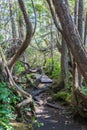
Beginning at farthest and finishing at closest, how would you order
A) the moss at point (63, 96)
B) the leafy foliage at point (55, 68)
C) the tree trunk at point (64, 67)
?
1. the leafy foliage at point (55, 68)
2. the tree trunk at point (64, 67)
3. the moss at point (63, 96)

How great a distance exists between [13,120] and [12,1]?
28.6 ft

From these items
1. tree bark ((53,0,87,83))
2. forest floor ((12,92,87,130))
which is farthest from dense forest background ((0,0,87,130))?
forest floor ((12,92,87,130))

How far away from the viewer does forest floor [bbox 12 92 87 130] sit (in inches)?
326

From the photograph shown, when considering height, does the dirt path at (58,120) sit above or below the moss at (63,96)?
below

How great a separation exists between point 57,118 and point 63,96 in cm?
Result: 229

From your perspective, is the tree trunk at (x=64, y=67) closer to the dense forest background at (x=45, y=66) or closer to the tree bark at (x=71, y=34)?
→ the dense forest background at (x=45, y=66)

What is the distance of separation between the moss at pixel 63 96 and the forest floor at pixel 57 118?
0.30 metres

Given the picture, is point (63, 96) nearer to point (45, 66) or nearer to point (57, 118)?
point (57, 118)

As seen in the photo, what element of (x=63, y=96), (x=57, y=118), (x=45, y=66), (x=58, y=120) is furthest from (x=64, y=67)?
(x=45, y=66)

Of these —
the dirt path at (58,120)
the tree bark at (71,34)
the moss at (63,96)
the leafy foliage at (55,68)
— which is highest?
the tree bark at (71,34)

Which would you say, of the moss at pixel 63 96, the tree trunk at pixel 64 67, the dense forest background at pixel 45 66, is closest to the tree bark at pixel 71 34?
the dense forest background at pixel 45 66

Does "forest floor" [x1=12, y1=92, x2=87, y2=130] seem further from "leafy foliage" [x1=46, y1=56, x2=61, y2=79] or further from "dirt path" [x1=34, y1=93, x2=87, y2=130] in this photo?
"leafy foliage" [x1=46, y1=56, x2=61, y2=79]

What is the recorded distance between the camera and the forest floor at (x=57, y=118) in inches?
326

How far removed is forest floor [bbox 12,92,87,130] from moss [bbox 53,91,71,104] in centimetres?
30
